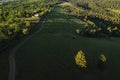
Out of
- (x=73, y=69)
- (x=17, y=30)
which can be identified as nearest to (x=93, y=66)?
(x=73, y=69)

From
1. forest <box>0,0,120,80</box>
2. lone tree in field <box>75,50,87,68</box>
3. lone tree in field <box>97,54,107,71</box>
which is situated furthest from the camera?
lone tree in field <box>97,54,107,71</box>

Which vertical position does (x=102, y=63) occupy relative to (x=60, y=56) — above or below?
below

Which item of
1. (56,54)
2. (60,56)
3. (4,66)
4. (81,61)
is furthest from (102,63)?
(4,66)

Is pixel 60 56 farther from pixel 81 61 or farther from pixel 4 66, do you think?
pixel 4 66

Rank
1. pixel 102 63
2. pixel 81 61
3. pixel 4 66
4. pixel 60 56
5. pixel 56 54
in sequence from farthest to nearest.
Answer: pixel 56 54, pixel 60 56, pixel 102 63, pixel 81 61, pixel 4 66

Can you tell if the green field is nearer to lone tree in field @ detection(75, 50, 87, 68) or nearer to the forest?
the forest

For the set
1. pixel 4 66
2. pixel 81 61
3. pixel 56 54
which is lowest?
pixel 56 54

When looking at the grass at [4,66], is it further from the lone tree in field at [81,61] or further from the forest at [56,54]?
the lone tree in field at [81,61]

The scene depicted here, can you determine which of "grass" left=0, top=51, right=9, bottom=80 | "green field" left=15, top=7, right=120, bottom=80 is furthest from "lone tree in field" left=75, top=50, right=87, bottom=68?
"grass" left=0, top=51, right=9, bottom=80
